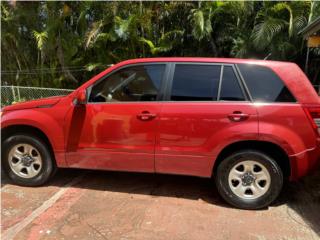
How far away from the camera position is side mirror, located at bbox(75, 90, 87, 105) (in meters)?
4.30

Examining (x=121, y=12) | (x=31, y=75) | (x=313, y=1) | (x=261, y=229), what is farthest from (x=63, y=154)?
(x=31, y=75)

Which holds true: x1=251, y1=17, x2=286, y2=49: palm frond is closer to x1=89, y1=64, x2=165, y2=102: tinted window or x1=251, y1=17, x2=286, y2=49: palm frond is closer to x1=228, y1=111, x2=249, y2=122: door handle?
x1=89, y1=64, x2=165, y2=102: tinted window

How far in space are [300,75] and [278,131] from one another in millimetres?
796

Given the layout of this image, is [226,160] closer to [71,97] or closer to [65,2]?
[71,97]

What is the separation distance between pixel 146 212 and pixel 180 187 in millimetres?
895

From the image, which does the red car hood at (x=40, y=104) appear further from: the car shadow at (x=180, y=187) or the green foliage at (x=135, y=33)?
the green foliage at (x=135, y=33)

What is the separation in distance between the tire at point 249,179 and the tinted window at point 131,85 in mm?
1260

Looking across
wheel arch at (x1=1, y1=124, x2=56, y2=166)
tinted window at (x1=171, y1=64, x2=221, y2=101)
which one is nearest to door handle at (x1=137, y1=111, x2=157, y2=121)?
tinted window at (x1=171, y1=64, x2=221, y2=101)

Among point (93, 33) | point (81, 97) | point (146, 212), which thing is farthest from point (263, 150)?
point (93, 33)

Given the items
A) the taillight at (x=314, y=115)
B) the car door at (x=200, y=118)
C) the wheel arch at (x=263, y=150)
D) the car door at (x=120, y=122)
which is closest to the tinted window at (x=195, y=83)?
the car door at (x=200, y=118)

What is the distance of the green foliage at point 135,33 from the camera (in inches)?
343

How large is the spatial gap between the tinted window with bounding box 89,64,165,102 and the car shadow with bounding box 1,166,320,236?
129 cm

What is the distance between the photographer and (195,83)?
4172 millimetres

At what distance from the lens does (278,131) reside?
3865mm
